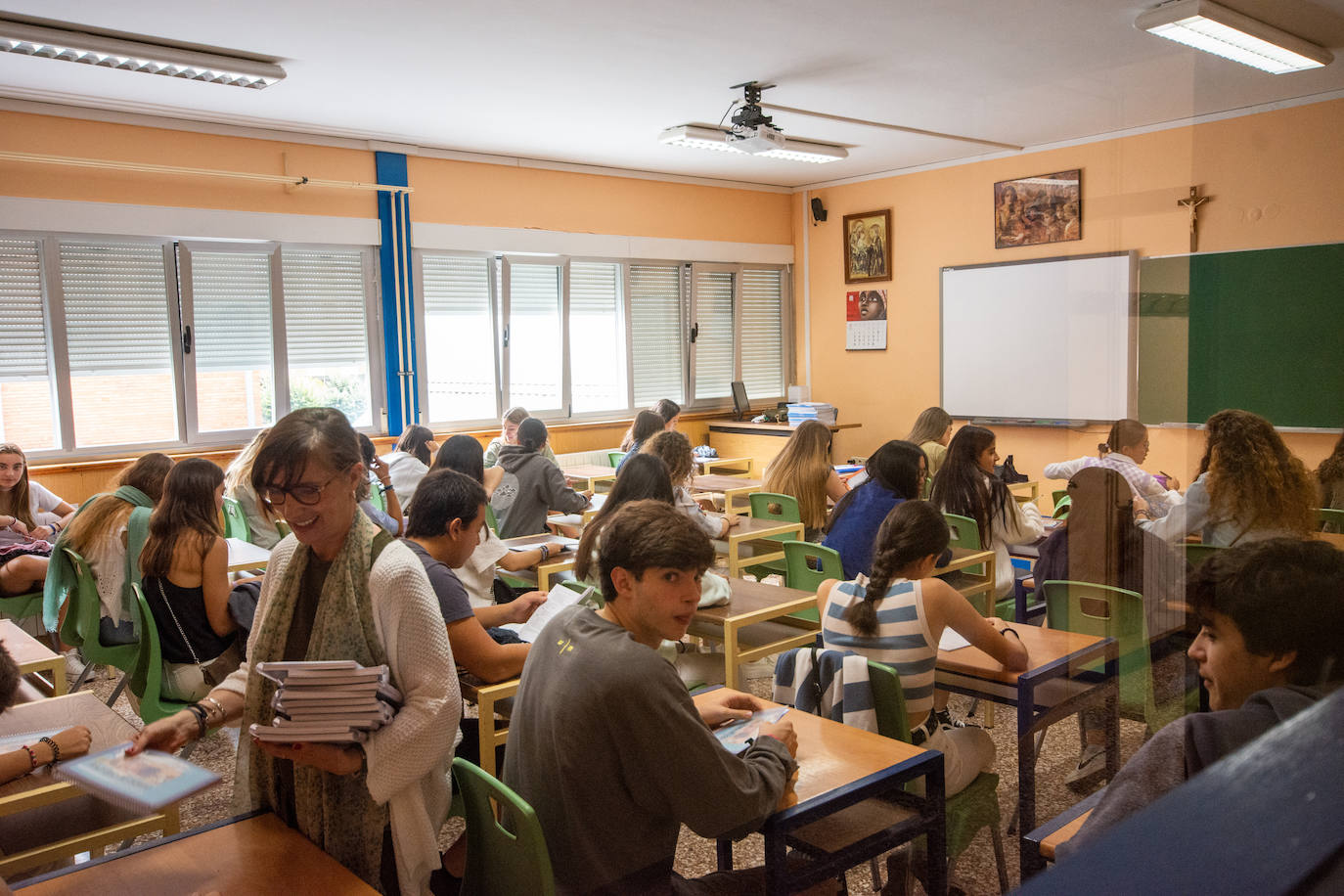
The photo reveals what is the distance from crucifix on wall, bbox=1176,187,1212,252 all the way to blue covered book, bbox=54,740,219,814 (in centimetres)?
151

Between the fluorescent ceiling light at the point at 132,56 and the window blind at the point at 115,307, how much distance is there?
1446 millimetres

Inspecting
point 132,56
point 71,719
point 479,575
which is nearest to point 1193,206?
point 71,719

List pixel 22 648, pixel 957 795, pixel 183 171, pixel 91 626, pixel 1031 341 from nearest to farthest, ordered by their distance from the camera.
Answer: pixel 957 795 → pixel 22 648 → pixel 91 626 → pixel 1031 341 → pixel 183 171

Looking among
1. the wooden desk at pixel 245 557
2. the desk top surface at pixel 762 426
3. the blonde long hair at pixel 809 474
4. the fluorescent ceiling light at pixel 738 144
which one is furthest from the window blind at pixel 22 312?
the desk top surface at pixel 762 426

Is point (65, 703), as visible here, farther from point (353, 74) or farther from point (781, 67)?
point (781, 67)

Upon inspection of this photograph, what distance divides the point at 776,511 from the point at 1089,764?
3.60 metres

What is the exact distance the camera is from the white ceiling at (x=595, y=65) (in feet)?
13.7

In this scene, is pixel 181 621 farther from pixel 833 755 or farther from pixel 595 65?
pixel 595 65

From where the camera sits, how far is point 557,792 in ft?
5.13

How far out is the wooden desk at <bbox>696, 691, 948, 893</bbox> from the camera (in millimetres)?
1706

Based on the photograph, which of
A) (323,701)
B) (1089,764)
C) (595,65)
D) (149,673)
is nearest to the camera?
(1089,764)

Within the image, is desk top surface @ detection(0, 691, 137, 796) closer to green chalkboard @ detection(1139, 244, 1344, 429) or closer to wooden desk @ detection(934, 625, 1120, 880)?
wooden desk @ detection(934, 625, 1120, 880)

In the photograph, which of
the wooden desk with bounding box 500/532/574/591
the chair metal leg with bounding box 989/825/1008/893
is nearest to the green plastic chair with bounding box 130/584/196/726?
the wooden desk with bounding box 500/532/574/591

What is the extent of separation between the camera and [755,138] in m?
5.90
